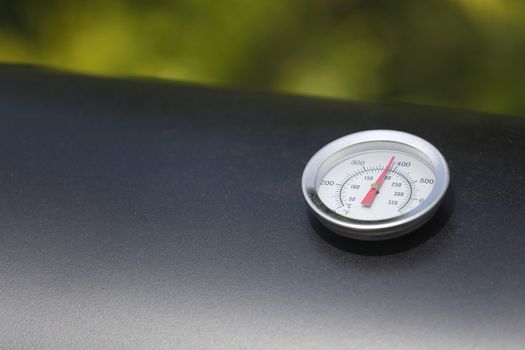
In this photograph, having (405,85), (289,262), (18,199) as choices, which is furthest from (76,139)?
(405,85)

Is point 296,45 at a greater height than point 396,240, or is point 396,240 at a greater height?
point 296,45

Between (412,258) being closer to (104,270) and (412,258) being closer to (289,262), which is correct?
(289,262)

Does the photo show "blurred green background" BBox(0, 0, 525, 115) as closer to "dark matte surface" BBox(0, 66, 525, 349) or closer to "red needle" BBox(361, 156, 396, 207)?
"dark matte surface" BBox(0, 66, 525, 349)

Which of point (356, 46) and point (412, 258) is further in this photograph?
point (356, 46)

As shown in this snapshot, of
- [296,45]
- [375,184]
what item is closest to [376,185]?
[375,184]

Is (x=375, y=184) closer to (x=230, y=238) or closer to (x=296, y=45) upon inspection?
(x=230, y=238)

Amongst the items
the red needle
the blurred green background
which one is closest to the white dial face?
the red needle
